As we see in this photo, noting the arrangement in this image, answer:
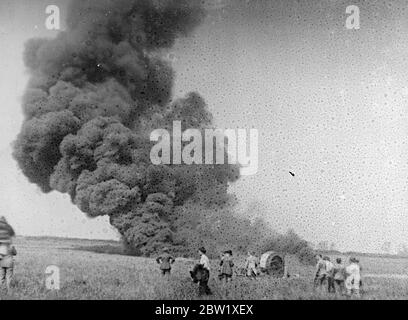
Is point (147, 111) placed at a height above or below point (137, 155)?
above

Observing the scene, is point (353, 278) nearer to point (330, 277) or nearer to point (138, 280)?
point (330, 277)

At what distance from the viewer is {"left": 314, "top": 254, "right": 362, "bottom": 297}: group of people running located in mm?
15570

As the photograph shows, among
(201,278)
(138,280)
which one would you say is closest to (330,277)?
(201,278)

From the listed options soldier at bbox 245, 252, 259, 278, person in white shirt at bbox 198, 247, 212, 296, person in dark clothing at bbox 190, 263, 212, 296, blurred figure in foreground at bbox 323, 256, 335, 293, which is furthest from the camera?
soldier at bbox 245, 252, 259, 278

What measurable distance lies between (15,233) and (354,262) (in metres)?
8.83

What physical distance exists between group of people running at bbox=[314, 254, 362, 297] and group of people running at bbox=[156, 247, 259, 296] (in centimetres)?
209

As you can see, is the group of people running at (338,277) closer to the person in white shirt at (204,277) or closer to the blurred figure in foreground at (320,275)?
the blurred figure in foreground at (320,275)

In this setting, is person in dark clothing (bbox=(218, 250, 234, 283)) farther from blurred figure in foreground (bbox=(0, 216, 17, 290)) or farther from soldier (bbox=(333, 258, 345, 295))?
blurred figure in foreground (bbox=(0, 216, 17, 290))

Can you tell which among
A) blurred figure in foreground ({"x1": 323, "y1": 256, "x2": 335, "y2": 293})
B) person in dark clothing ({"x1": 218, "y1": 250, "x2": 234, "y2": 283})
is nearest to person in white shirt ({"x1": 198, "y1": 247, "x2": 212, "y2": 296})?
person in dark clothing ({"x1": 218, "y1": 250, "x2": 234, "y2": 283})
